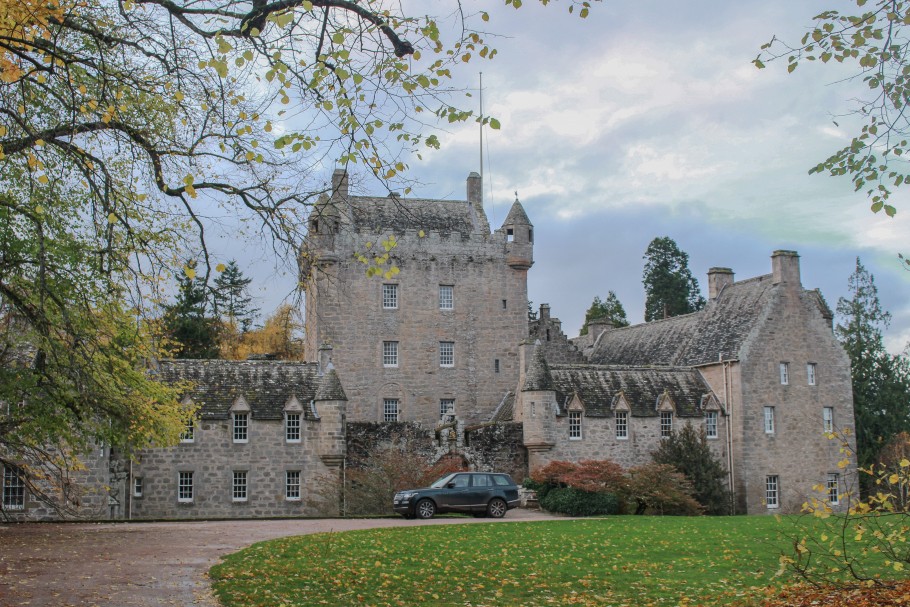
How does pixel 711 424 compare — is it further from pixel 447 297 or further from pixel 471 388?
pixel 447 297

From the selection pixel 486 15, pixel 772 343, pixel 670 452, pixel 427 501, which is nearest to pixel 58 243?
pixel 486 15

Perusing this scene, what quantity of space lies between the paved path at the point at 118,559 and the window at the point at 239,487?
33.4 ft

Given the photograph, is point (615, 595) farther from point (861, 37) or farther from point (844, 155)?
point (861, 37)

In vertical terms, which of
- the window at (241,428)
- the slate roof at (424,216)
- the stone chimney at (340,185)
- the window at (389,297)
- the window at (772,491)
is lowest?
the window at (772,491)

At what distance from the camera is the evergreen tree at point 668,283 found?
224ft

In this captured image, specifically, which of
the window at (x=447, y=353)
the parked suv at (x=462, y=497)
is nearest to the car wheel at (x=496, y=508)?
the parked suv at (x=462, y=497)

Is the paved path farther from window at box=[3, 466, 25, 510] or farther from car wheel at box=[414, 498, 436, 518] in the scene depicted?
window at box=[3, 466, 25, 510]

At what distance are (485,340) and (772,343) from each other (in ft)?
44.7

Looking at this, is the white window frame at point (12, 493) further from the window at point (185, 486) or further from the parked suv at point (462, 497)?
the parked suv at point (462, 497)

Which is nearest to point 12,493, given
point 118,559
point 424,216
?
point 118,559

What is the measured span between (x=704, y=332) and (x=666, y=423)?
24.3 feet

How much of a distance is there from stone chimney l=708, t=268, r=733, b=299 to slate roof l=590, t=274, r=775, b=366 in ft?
0.97

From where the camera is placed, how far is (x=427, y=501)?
30.9 metres

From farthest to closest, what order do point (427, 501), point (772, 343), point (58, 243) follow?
point (772, 343) → point (427, 501) → point (58, 243)
